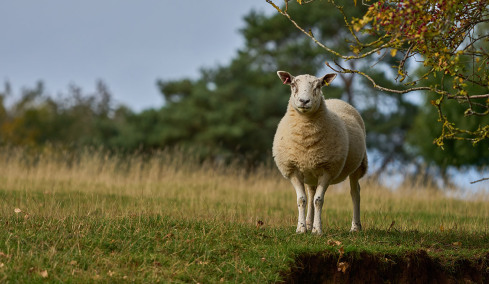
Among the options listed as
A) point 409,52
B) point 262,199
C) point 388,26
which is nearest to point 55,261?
point 388,26

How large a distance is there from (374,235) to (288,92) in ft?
79.7

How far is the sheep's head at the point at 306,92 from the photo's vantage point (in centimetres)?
858

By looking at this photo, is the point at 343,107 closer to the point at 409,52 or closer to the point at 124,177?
the point at 409,52

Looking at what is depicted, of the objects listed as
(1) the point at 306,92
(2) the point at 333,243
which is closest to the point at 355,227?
(2) the point at 333,243

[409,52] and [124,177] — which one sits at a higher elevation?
[409,52]

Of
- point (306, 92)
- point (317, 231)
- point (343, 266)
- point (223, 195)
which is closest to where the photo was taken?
point (343, 266)

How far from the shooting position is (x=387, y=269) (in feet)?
26.7

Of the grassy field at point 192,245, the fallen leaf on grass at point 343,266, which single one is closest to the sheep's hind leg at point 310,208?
the grassy field at point 192,245

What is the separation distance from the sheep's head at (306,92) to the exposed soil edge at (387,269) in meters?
2.14

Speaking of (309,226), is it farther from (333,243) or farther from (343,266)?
(343,266)

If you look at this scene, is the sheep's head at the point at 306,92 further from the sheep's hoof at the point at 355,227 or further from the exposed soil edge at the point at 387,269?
the sheep's hoof at the point at 355,227

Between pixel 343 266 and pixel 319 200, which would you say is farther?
pixel 319 200

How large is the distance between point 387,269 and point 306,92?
2688 mm

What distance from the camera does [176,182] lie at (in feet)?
55.8
